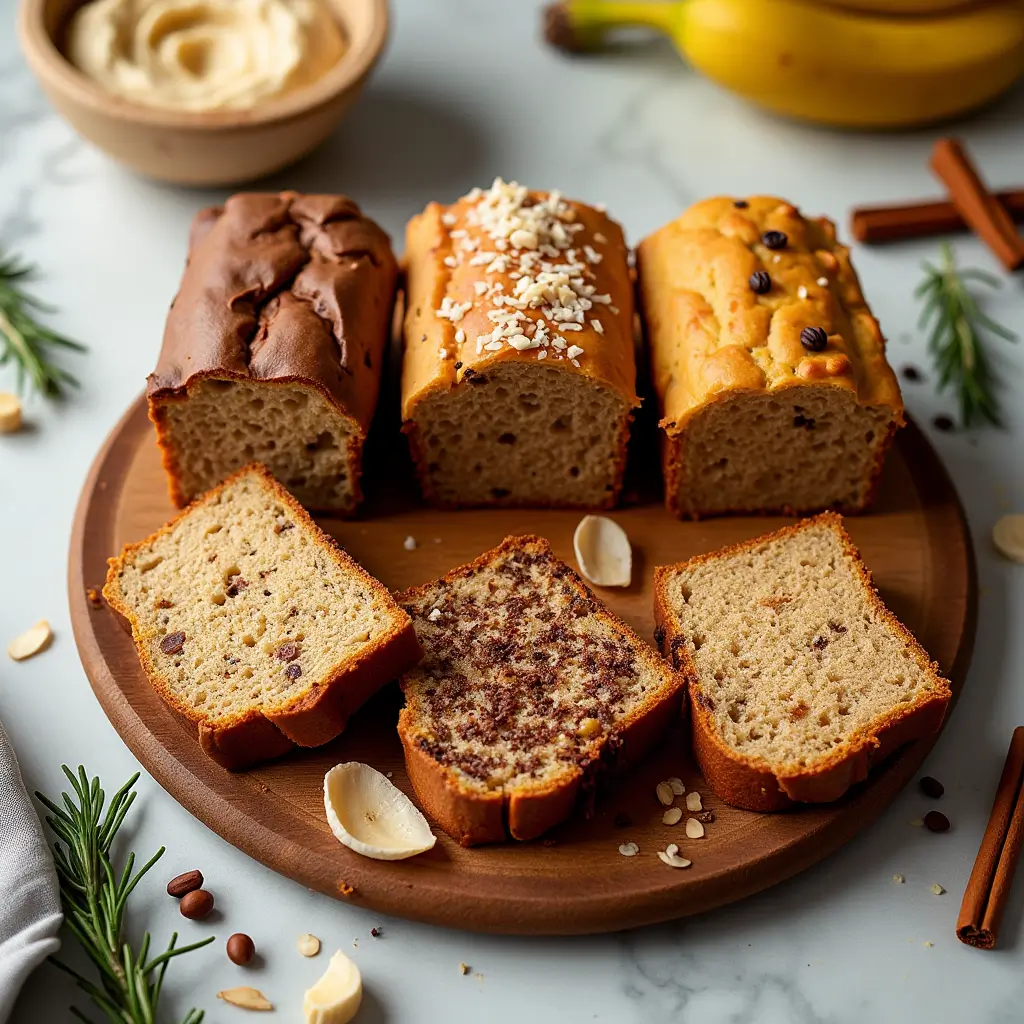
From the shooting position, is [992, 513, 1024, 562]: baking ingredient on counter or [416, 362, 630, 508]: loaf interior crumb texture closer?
[416, 362, 630, 508]: loaf interior crumb texture

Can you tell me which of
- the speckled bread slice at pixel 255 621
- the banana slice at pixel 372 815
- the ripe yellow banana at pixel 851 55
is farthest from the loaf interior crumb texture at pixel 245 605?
the ripe yellow banana at pixel 851 55

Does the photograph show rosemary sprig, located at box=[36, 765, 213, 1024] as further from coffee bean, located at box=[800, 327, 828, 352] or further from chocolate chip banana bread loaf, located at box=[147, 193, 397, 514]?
coffee bean, located at box=[800, 327, 828, 352]

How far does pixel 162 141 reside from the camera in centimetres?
480

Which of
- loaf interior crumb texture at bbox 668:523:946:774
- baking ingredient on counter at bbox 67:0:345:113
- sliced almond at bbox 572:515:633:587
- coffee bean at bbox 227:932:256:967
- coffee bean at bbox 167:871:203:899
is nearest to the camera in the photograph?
coffee bean at bbox 227:932:256:967

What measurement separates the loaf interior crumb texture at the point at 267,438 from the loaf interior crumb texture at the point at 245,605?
5.4 inches

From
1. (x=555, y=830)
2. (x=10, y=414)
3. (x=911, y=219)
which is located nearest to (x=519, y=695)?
(x=555, y=830)

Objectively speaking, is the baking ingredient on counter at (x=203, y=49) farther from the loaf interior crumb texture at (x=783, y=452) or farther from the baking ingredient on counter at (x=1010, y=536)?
the baking ingredient on counter at (x=1010, y=536)

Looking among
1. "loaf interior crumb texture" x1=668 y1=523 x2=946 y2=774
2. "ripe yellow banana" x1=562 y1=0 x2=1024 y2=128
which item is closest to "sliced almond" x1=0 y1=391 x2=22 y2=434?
"loaf interior crumb texture" x1=668 y1=523 x2=946 y2=774

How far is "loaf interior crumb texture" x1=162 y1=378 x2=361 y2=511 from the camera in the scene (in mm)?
3750

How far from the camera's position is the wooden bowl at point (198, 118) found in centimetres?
471

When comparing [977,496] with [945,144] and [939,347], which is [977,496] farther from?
[945,144]

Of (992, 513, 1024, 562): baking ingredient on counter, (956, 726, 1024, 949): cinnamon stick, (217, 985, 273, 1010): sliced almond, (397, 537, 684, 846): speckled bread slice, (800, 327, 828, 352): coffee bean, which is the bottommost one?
(956, 726, 1024, 949): cinnamon stick

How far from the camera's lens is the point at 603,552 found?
4.00 m

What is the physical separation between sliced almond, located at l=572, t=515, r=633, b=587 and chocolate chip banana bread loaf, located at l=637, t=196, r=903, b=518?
246 mm
